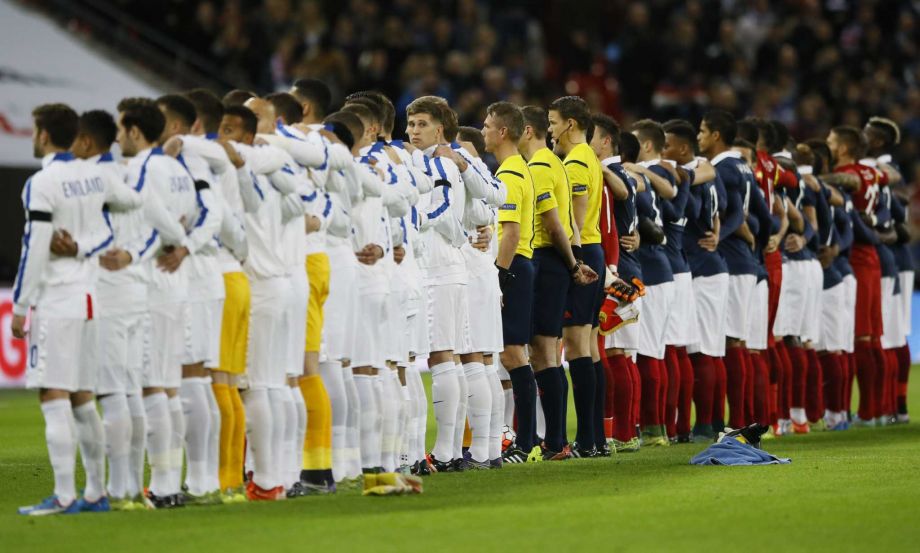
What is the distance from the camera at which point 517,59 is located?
27516mm

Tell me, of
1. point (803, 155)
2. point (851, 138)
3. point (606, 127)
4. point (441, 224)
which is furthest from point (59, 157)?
point (851, 138)

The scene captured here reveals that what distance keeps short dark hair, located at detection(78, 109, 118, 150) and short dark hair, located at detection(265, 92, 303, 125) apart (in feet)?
4.84

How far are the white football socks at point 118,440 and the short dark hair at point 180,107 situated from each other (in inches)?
64.7

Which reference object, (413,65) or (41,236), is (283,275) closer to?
(41,236)

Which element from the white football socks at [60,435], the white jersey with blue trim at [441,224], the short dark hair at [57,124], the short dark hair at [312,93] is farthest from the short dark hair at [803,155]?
the white football socks at [60,435]

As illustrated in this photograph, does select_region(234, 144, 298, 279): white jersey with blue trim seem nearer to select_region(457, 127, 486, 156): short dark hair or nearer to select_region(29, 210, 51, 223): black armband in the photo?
select_region(29, 210, 51, 223): black armband

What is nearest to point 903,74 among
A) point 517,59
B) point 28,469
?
point 517,59

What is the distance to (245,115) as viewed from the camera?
33.1ft

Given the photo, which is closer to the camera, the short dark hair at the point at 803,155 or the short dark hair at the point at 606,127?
the short dark hair at the point at 606,127

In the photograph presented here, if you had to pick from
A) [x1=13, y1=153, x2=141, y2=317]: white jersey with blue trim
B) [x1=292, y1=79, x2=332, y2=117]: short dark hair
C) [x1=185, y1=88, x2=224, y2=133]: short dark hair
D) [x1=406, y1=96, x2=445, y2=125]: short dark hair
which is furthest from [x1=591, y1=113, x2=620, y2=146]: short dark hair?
[x1=13, y1=153, x2=141, y2=317]: white jersey with blue trim

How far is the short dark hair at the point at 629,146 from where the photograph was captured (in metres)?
15.0

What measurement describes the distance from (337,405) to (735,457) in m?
3.32

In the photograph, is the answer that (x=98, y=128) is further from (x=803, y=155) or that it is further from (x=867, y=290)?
(x=867, y=290)

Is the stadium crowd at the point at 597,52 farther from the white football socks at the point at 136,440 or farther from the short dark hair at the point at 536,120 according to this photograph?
the white football socks at the point at 136,440
